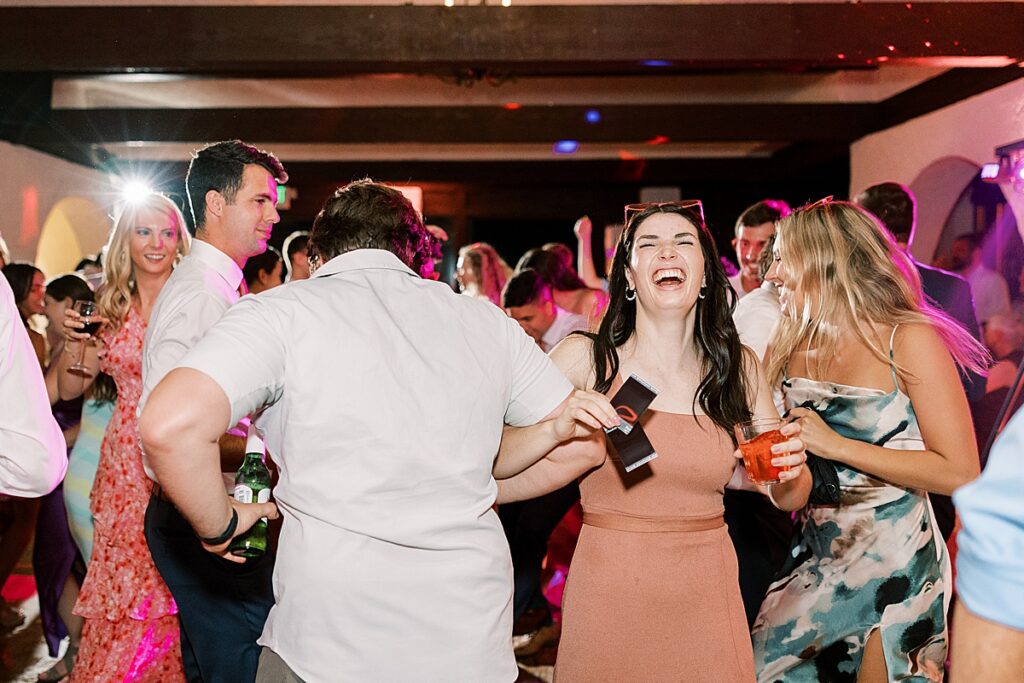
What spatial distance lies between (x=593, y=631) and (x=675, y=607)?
181mm

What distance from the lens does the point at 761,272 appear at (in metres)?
3.77

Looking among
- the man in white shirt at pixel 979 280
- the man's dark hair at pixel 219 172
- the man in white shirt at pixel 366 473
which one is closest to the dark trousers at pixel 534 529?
the man's dark hair at pixel 219 172

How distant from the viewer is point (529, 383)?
1.76m

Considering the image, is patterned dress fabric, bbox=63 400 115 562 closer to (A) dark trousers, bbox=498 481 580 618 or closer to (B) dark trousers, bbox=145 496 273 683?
(B) dark trousers, bbox=145 496 273 683

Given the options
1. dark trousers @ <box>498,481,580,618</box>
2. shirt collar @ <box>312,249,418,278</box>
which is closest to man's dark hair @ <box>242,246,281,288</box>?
dark trousers @ <box>498,481,580,618</box>

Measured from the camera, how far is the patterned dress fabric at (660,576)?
2.04 metres

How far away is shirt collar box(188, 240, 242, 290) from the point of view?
256cm

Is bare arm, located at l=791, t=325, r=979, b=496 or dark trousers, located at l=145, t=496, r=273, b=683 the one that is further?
dark trousers, located at l=145, t=496, r=273, b=683

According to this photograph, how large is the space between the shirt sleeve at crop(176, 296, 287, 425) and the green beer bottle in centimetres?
33

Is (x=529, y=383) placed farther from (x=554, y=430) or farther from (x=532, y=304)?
(x=532, y=304)

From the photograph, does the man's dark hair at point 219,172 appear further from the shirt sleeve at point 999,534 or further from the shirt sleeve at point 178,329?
the shirt sleeve at point 999,534

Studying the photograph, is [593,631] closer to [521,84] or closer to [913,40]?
[913,40]

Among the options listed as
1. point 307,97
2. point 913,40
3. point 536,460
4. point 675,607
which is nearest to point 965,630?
point 536,460

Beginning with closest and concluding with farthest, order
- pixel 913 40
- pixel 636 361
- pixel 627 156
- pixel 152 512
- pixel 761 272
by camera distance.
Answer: pixel 636 361
pixel 152 512
pixel 761 272
pixel 913 40
pixel 627 156
